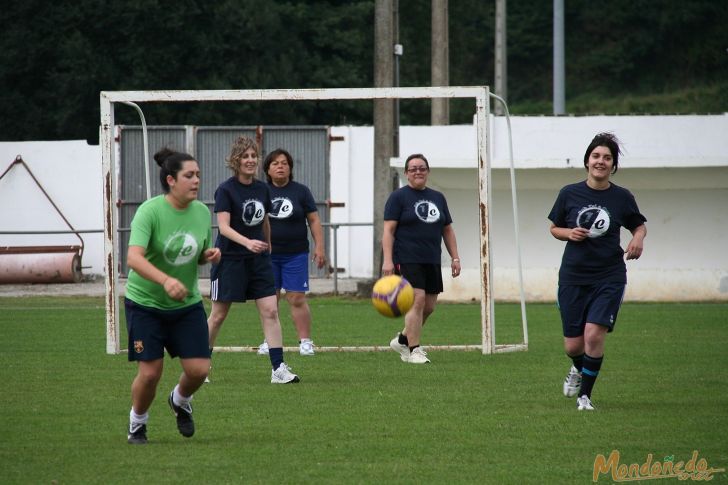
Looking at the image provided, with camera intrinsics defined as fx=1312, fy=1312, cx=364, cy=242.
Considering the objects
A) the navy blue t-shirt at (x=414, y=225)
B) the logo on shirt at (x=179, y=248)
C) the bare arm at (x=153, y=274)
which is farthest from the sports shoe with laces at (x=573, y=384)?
the bare arm at (x=153, y=274)

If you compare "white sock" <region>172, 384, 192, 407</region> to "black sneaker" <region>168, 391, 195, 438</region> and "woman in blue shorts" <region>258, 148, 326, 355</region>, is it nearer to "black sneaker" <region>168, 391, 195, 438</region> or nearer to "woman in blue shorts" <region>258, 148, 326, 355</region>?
"black sneaker" <region>168, 391, 195, 438</region>

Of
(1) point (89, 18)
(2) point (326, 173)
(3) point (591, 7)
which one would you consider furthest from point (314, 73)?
(3) point (591, 7)

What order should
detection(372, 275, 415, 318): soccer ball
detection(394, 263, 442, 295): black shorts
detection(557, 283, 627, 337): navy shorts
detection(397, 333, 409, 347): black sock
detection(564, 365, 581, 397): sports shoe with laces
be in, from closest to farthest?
detection(557, 283, 627, 337): navy shorts → detection(564, 365, 581, 397): sports shoe with laces → detection(372, 275, 415, 318): soccer ball → detection(394, 263, 442, 295): black shorts → detection(397, 333, 409, 347): black sock

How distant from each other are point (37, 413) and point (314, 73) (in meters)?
33.9

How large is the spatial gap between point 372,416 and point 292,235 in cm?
431

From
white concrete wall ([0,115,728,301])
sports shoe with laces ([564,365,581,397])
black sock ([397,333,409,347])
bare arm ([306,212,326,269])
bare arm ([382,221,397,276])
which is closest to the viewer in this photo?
sports shoe with laces ([564,365,581,397])

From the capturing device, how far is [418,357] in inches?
522

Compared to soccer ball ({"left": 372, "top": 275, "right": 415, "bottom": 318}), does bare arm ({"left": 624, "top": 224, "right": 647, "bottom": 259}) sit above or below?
above

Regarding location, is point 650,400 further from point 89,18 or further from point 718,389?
point 89,18

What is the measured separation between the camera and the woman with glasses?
43.0 feet

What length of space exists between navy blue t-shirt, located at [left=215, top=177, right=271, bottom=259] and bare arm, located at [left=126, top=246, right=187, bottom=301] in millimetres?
3563

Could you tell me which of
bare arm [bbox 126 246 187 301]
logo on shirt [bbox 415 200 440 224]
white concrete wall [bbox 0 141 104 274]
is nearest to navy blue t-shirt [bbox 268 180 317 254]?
logo on shirt [bbox 415 200 440 224]

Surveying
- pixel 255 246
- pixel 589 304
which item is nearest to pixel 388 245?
pixel 255 246

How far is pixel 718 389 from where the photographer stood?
11.0m
